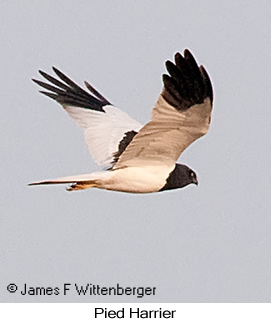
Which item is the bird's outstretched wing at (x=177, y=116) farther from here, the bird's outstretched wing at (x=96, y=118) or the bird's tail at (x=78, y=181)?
the bird's outstretched wing at (x=96, y=118)

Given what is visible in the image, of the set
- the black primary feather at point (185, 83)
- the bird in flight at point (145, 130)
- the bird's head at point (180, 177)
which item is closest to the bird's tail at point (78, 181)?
the bird in flight at point (145, 130)

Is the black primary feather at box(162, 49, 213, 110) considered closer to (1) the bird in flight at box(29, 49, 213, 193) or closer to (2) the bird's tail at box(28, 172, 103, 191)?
(1) the bird in flight at box(29, 49, 213, 193)

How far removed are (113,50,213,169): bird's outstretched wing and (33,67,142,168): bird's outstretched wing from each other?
88 cm

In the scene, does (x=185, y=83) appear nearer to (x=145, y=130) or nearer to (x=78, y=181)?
(x=145, y=130)

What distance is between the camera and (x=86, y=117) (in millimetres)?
11047

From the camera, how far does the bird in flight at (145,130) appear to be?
8.57 meters

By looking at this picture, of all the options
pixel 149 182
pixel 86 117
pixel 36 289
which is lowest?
pixel 36 289

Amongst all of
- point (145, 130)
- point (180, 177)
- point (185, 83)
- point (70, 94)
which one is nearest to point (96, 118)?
point (70, 94)

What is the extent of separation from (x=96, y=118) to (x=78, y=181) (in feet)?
5.84

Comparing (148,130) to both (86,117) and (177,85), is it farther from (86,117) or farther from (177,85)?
(86,117)

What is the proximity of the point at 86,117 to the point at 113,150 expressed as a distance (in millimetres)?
846

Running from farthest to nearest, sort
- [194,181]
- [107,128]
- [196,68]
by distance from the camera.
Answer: [107,128] < [194,181] < [196,68]

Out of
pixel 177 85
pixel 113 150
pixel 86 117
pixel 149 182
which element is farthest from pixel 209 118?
pixel 86 117

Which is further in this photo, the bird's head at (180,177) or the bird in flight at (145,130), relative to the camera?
the bird's head at (180,177)
